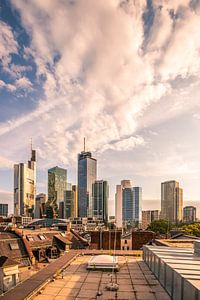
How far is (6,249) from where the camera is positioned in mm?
48875

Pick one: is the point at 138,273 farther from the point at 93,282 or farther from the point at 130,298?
the point at 130,298

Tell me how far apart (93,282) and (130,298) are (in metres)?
4.11

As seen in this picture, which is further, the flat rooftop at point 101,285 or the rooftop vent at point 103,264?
the rooftop vent at point 103,264

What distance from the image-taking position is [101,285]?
2070 cm

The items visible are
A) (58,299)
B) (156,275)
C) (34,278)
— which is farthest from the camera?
(156,275)

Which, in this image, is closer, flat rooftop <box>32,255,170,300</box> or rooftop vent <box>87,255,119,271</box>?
flat rooftop <box>32,255,170,300</box>

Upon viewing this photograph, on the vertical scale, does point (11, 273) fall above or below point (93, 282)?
below

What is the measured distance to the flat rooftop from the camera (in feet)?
60.4

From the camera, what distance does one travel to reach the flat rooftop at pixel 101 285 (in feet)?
60.4

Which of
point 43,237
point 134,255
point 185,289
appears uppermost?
point 185,289

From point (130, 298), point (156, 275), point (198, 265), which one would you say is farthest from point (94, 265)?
point (198, 265)

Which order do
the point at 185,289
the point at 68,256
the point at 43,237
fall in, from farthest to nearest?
the point at 43,237 → the point at 68,256 → the point at 185,289

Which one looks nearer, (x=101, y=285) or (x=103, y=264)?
(x=101, y=285)

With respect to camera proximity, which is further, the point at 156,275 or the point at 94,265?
the point at 94,265
